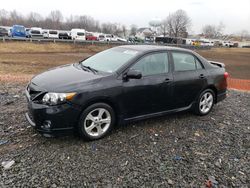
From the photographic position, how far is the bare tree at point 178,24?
96.9 metres

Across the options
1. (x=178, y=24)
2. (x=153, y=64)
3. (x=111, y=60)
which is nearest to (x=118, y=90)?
(x=111, y=60)

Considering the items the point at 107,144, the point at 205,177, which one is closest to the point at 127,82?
the point at 107,144

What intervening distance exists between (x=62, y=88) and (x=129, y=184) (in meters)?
1.70

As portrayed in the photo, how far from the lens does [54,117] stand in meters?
3.60

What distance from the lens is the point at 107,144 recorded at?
156 inches

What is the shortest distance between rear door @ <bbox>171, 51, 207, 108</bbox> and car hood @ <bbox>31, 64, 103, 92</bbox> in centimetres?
171

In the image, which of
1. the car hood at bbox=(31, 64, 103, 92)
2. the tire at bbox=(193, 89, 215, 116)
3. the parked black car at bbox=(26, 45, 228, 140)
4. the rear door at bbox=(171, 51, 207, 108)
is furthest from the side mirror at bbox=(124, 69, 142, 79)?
the tire at bbox=(193, 89, 215, 116)

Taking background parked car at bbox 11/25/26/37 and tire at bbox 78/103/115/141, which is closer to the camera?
tire at bbox 78/103/115/141

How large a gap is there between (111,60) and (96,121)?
1.31 metres

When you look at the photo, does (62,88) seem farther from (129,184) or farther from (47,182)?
(129,184)

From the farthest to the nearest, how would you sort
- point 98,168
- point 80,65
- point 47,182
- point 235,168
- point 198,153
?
1. point 80,65
2. point 198,153
3. point 235,168
4. point 98,168
5. point 47,182

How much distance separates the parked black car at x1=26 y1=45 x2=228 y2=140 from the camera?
145 inches

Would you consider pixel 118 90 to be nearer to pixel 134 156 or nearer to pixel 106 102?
pixel 106 102

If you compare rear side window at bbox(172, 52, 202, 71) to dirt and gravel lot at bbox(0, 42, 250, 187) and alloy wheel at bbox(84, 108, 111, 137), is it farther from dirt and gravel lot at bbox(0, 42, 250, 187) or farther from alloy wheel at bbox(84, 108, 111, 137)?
alloy wheel at bbox(84, 108, 111, 137)
